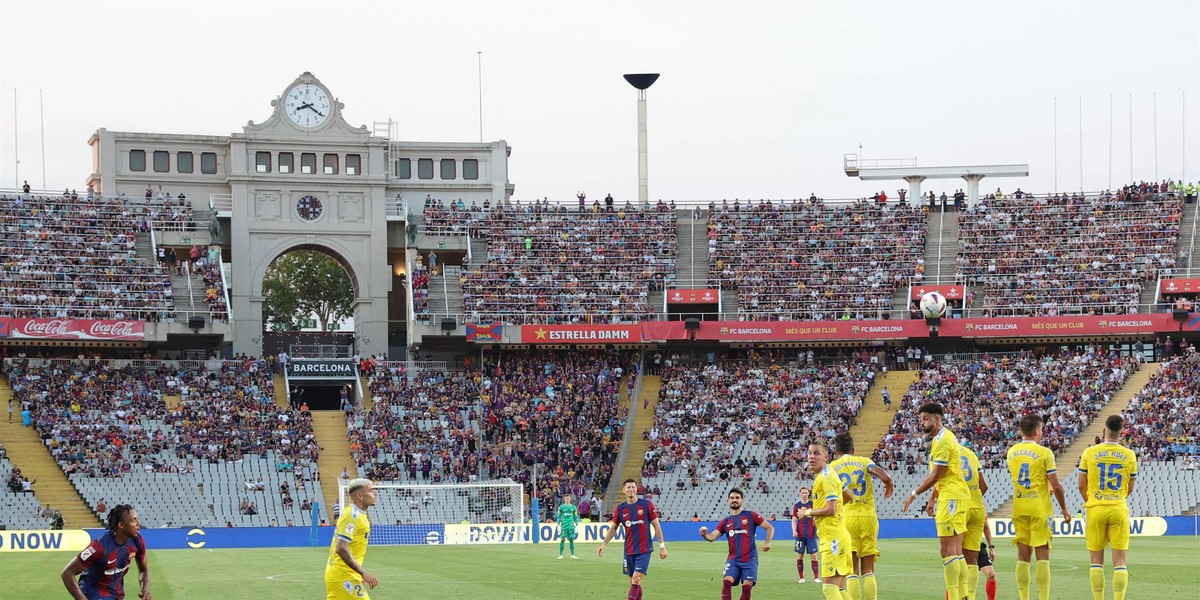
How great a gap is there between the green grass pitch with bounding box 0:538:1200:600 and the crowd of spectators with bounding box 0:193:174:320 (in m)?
22.2

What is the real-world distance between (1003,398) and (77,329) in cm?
3833

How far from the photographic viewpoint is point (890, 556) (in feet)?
122

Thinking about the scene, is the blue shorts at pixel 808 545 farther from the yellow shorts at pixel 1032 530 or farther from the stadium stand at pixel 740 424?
the stadium stand at pixel 740 424

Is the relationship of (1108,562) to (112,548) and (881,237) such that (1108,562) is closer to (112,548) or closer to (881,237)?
(112,548)

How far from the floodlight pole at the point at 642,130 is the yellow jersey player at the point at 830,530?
60978 mm

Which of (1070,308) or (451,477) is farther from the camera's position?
(1070,308)

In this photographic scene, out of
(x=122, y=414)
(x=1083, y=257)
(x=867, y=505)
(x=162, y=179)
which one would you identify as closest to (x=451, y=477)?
(x=122, y=414)

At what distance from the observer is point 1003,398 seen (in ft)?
201

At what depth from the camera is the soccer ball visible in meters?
66.2

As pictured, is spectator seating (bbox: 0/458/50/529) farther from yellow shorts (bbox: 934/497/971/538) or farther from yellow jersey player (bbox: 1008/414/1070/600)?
yellow jersey player (bbox: 1008/414/1070/600)

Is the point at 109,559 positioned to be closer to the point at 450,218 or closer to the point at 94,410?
the point at 94,410

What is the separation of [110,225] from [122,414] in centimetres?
1252

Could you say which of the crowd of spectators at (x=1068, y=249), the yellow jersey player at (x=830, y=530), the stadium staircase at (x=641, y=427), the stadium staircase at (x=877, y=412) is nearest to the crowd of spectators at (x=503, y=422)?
the stadium staircase at (x=641, y=427)

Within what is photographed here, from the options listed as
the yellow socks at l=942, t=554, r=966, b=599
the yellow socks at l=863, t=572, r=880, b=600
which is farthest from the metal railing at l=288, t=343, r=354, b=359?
the yellow socks at l=942, t=554, r=966, b=599
